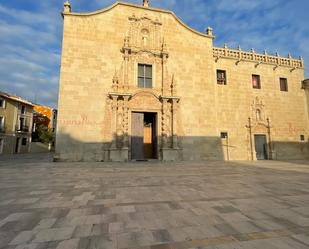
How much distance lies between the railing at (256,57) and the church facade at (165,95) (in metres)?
0.09

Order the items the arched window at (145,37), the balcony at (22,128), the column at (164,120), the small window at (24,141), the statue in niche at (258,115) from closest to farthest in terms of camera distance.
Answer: the column at (164,120), the arched window at (145,37), the statue in niche at (258,115), the balcony at (22,128), the small window at (24,141)

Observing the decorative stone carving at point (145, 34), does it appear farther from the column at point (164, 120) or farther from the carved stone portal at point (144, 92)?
the column at point (164, 120)

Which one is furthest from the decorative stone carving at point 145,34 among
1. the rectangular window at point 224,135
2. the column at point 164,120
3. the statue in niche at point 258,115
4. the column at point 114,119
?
the statue in niche at point 258,115

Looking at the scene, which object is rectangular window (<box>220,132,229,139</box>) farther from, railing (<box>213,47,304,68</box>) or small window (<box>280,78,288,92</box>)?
small window (<box>280,78,288,92</box>)

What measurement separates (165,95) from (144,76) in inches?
82.6

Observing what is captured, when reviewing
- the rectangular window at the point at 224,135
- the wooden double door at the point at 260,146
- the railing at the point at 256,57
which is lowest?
the wooden double door at the point at 260,146

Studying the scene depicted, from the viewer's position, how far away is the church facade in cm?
1309

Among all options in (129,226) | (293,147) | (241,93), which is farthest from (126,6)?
(293,147)

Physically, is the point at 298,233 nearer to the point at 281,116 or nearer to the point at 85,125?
the point at 85,125

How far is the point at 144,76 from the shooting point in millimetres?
14781

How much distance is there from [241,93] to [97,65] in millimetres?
11821

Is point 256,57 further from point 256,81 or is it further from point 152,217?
point 152,217

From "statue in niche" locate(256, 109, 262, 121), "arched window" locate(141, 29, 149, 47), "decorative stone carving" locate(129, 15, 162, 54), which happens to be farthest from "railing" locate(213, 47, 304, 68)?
"arched window" locate(141, 29, 149, 47)

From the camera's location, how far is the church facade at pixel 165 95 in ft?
43.0
